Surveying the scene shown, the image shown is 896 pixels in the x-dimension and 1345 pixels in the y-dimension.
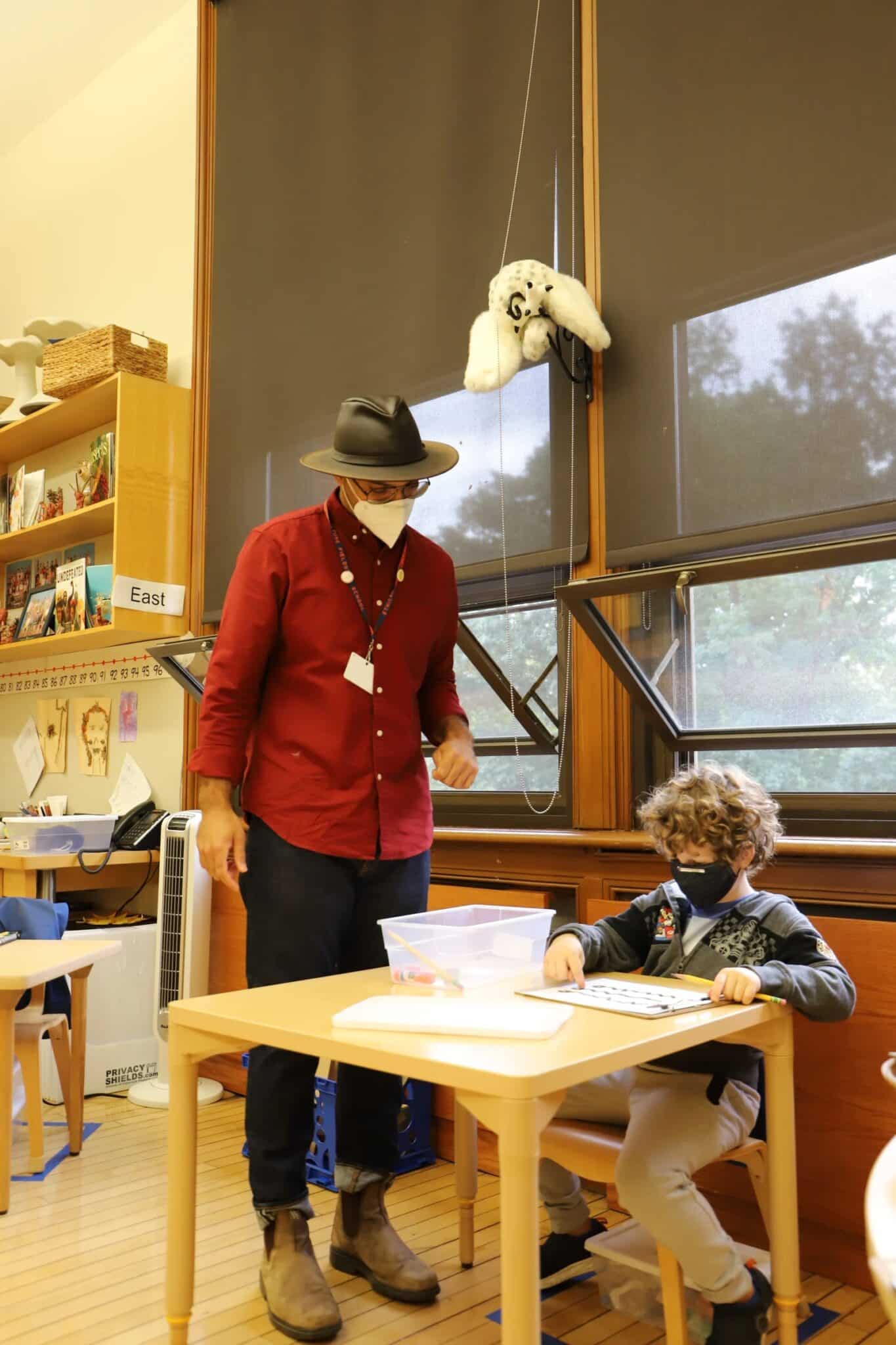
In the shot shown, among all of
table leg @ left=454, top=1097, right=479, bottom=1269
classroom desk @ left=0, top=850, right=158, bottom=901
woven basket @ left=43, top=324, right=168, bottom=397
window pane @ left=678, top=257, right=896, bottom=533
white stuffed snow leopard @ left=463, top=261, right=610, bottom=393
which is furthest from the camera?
woven basket @ left=43, top=324, right=168, bottom=397

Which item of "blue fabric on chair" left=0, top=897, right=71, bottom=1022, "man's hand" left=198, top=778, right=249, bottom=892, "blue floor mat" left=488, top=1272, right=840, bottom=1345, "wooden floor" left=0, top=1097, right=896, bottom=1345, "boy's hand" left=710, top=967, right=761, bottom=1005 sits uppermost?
"man's hand" left=198, top=778, right=249, bottom=892

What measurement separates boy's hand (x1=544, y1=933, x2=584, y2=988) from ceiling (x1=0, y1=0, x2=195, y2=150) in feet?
13.6

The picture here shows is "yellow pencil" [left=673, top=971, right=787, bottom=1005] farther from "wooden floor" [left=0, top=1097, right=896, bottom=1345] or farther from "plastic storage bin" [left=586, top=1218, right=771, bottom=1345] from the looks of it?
"wooden floor" [left=0, top=1097, right=896, bottom=1345]

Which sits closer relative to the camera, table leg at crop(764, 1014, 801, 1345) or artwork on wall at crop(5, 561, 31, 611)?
table leg at crop(764, 1014, 801, 1345)

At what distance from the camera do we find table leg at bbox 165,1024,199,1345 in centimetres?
145

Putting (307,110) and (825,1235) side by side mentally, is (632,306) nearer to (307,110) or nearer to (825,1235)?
(307,110)

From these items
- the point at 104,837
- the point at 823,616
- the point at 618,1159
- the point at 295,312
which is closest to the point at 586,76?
the point at 295,312

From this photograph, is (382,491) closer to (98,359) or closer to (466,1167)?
(466,1167)

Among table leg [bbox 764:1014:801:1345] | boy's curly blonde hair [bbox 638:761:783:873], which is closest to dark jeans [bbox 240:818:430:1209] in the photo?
boy's curly blonde hair [bbox 638:761:783:873]

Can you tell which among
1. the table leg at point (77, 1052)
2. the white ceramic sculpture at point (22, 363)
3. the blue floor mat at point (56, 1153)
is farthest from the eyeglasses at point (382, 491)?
the white ceramic sculpture at point (22, 363)

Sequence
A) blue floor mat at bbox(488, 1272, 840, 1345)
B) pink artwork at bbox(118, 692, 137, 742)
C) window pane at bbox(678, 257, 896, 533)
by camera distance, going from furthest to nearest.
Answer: pink artwork at bbox(118, 692, 137, 742) → window pane at bbox(678, 257, 896, 533) → blue floor mat at bbox(488, 1272, 840, 1345)

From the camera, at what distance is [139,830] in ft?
12.1

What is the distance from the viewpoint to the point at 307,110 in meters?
3.47

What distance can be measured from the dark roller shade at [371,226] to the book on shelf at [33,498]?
40.5 inches
